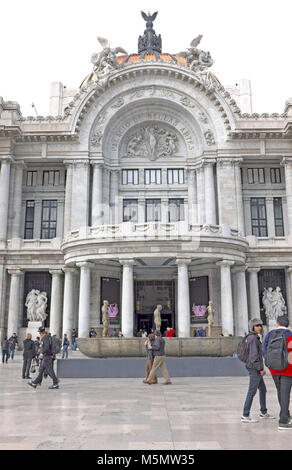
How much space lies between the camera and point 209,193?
1583 inches

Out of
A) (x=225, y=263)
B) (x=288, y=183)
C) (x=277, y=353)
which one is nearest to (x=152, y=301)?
(x=225, y=263)

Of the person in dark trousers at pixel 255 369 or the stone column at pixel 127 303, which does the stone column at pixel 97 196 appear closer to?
the stone column at pixel 127 303

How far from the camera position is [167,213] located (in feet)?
138

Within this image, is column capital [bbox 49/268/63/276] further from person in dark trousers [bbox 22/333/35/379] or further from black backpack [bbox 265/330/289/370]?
black backpack [bbox 265/330/289/370]

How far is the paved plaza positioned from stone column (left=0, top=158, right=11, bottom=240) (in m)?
25.2

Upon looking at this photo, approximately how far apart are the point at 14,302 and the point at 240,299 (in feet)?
62.1

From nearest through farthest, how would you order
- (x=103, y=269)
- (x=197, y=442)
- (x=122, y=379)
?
(x=197, y=442) → (x=122, y=379) → (x=103, y=269)

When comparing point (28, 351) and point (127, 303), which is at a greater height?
point (127, 303)

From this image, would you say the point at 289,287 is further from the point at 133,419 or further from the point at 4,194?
the point at 133,419

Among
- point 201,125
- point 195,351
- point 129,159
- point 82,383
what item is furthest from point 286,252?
point 82,383

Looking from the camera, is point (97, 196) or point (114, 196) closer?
point (97, 196)

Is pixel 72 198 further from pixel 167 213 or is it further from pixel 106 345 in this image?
pixel 106 345

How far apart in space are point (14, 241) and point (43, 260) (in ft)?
10.3

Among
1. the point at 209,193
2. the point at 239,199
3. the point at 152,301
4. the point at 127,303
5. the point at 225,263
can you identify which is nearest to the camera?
the point at 127,303
